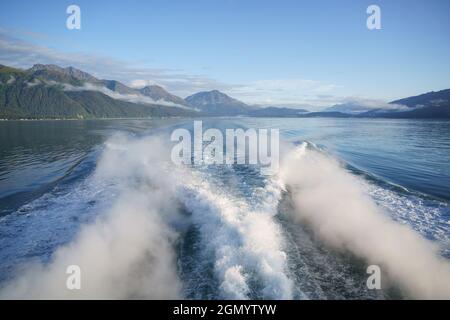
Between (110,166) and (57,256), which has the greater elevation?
(110,166)

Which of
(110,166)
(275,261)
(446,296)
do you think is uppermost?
(110,166)

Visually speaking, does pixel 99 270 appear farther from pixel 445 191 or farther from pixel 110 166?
pixel 445 191

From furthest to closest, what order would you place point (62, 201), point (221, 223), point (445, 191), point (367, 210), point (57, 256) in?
point (445, 191) < point (62, 201) < point (367, 210) < point (221, 223) < point (57, 256)
